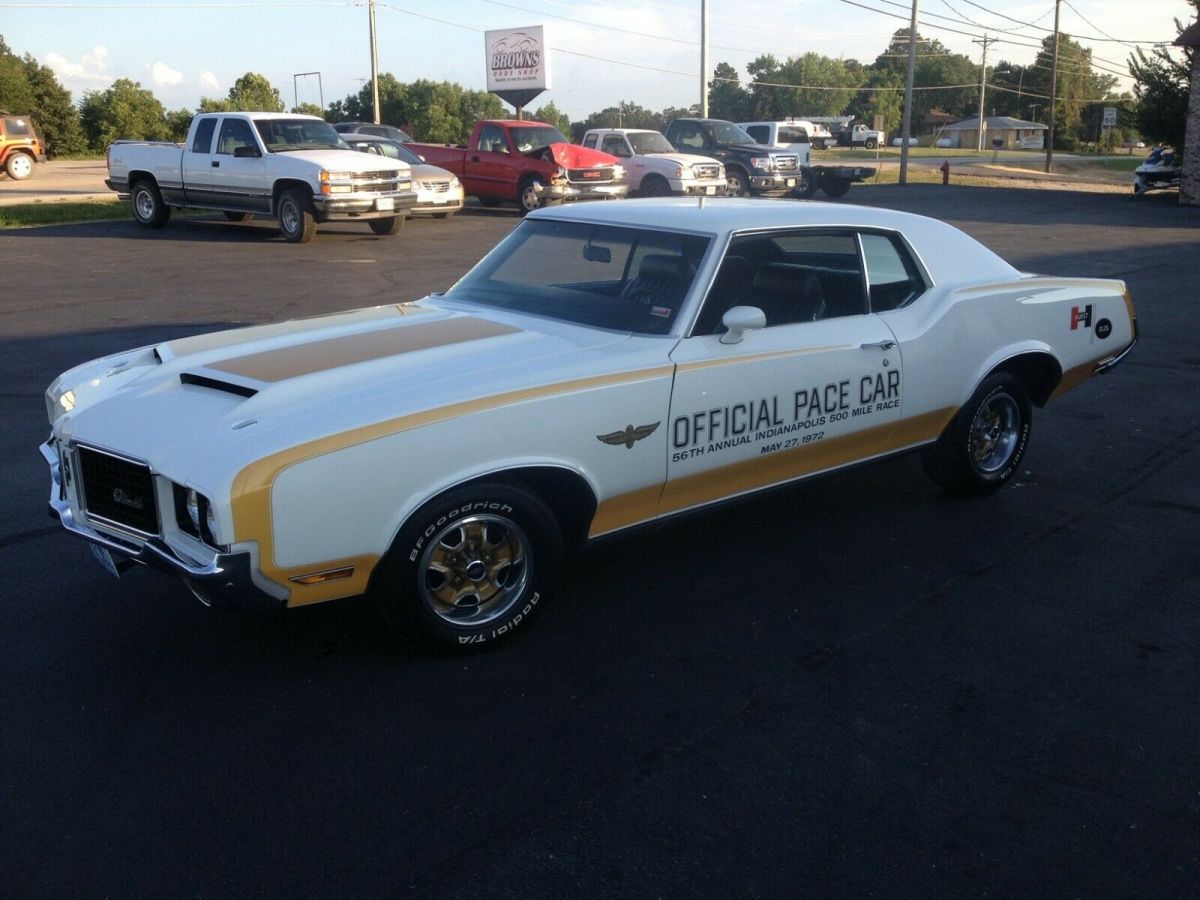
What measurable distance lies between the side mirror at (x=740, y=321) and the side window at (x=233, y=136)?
52.6ft

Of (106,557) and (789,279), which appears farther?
(789,279)

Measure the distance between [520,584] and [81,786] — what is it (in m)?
1.60

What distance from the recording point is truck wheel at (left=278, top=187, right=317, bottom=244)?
1855 cm

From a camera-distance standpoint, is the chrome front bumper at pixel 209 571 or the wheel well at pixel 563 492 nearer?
the chrome front bumper at pixel 209 571

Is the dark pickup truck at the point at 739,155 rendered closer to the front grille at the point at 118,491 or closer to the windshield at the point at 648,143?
the windshield at the point at 648,143

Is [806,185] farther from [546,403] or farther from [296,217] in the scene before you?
[546,403]

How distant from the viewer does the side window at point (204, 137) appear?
63.6 ft

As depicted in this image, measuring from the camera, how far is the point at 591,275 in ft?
17.3

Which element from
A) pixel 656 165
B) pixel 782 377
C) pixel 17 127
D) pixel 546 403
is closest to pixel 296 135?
pixel 656 165

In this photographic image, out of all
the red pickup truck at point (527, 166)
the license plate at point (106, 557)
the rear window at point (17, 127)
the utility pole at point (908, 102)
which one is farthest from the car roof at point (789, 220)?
the rear window at point (17, 127)

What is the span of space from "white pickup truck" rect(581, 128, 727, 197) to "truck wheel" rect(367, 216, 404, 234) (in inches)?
260

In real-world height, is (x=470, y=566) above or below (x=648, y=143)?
below

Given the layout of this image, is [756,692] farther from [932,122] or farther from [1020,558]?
[932,122]

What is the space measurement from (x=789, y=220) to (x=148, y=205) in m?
18.5
